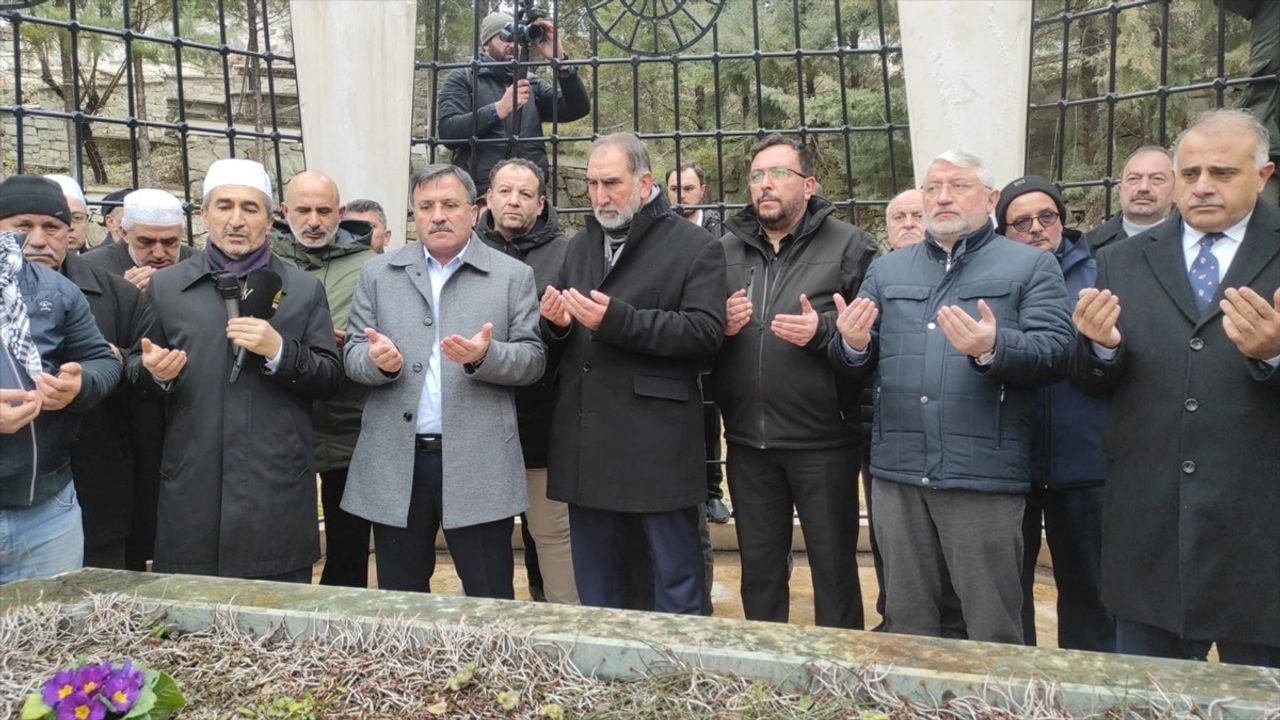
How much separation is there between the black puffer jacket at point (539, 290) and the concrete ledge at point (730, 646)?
4.47ft

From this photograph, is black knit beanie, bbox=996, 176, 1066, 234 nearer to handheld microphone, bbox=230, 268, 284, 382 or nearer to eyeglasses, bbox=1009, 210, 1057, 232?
eyeglasses, bbox=1009, 210, 1057, 232

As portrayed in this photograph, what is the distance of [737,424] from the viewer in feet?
10.7

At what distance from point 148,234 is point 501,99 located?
1973mm

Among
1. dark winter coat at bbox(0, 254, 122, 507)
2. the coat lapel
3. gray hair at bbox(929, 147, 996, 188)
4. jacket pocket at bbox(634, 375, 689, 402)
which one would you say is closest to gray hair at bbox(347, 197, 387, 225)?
dark winter coat at bbox(0, 254, 122, 507)

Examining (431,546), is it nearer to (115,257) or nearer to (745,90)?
(115,257)

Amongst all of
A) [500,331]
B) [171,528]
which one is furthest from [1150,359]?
[171,528]

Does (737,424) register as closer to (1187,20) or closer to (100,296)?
(100,296)

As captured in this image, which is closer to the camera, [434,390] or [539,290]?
[434,390]

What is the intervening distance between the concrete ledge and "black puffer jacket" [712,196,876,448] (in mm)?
1256

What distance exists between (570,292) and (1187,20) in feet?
49.1

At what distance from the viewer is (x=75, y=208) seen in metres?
3.72

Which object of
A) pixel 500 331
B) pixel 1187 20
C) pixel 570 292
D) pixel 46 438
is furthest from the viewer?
pixel 1187 20

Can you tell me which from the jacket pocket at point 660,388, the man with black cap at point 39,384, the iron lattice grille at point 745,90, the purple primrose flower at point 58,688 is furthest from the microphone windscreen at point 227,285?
the iron lattice grille at point 745,90

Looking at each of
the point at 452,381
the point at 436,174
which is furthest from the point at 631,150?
the point at 452,381
